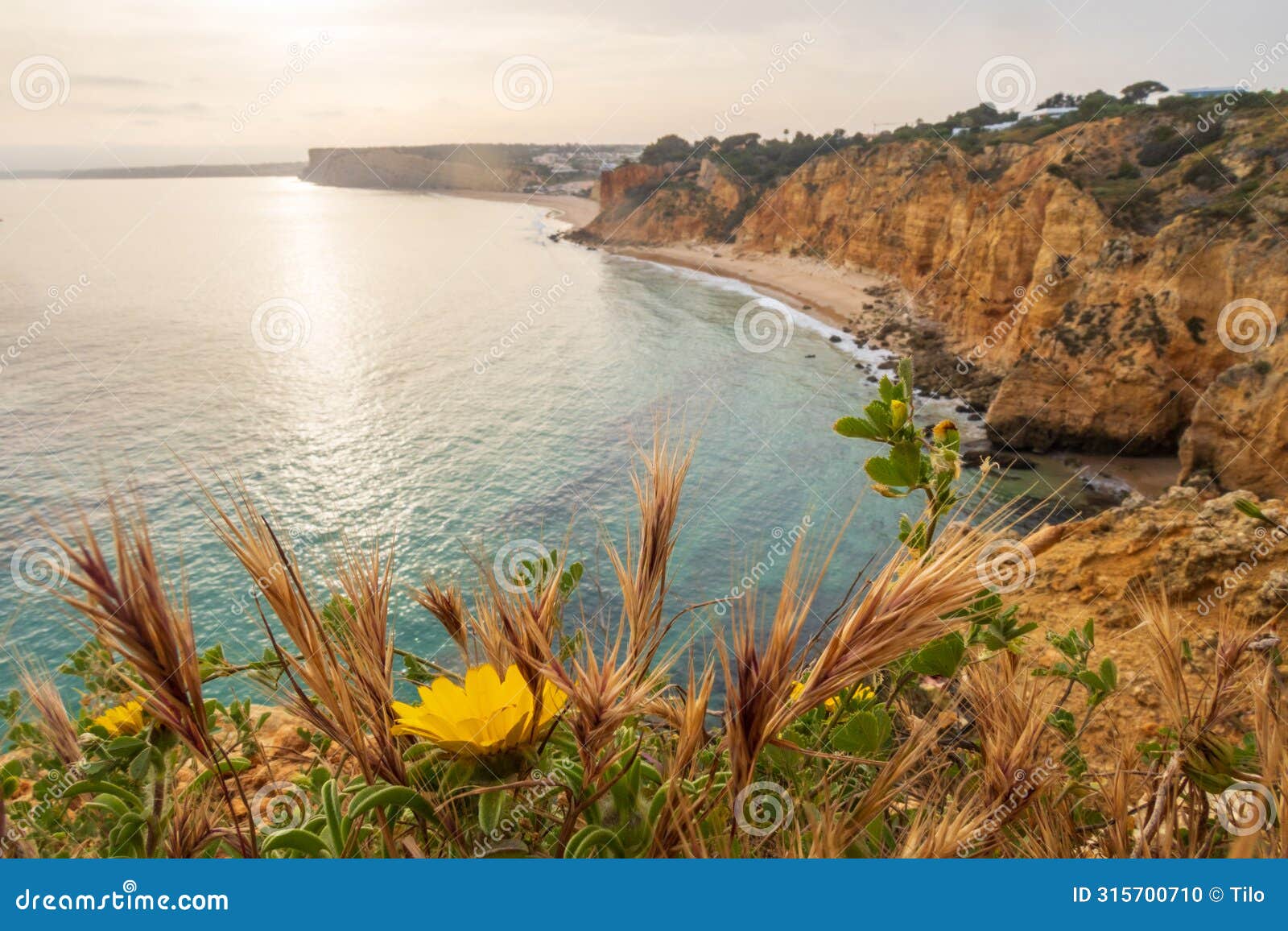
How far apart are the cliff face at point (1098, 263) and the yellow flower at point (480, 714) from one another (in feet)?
61.8

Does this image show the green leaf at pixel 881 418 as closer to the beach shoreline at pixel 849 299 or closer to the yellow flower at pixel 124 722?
the yellow flower at pixel 124 722

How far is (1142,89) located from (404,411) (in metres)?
49.9

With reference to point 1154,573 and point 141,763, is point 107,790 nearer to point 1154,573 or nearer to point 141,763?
point 141,763

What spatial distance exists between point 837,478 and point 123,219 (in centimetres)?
8426

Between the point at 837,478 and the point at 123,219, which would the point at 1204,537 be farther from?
the point at 123,219

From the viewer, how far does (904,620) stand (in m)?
1.19

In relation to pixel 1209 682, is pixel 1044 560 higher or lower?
lower

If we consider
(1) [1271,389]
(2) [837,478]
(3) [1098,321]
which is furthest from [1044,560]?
(3) [1098,321]

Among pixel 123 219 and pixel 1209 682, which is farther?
pixel 123 219

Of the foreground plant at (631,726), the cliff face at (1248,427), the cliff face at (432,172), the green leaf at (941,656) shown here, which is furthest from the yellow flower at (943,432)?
the cliff face at (432,172)

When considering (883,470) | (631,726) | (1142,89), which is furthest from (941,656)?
(1142,89)

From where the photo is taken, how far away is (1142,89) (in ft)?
157

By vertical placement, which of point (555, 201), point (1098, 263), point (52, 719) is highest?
point (555, 201)

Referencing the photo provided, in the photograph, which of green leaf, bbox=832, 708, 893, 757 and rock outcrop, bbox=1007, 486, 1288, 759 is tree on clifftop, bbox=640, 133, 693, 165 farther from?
green leaf, bbox=832, 708, 893, 757
